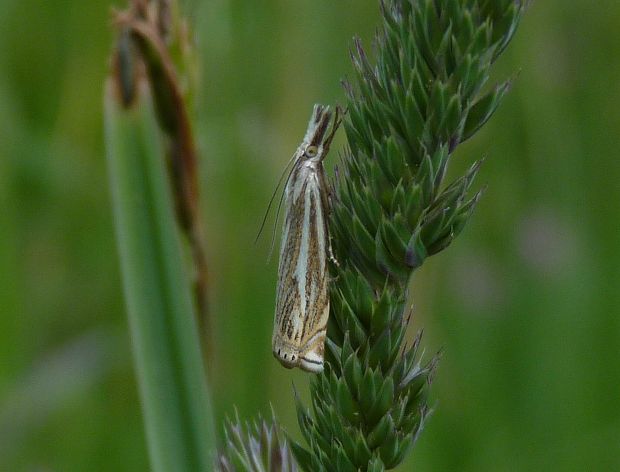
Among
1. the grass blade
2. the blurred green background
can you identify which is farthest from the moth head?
the blurred green background

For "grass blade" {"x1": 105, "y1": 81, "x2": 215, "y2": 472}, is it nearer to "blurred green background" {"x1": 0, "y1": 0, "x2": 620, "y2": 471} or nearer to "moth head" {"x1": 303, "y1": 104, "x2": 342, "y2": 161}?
"moth head" {"x1": 303, "y1": 104, "x2": 342, "y2": 161}

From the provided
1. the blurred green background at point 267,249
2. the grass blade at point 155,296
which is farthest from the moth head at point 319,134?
the blurred green background at point 267,249

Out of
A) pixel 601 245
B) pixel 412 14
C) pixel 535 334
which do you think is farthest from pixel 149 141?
pixel 601 245

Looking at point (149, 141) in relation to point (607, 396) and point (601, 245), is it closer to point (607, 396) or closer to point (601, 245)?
point (607, 396)

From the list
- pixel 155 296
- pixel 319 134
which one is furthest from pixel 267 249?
pixel 155 296

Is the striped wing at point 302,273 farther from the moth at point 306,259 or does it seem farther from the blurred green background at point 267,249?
the blurred green background at point 267,249

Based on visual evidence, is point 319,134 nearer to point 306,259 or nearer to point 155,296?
point 306,259

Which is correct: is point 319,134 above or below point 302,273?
above
